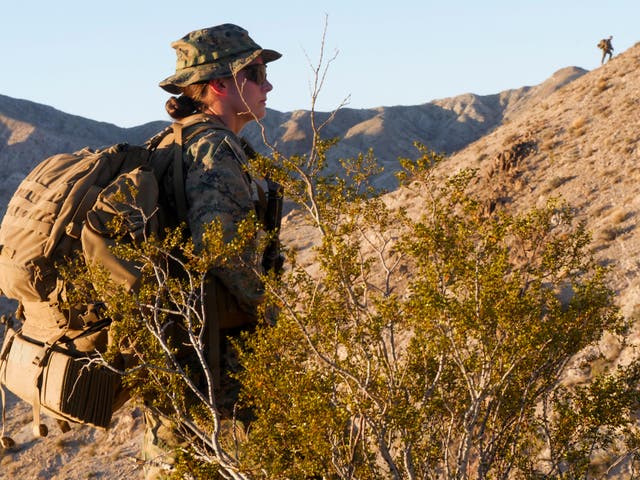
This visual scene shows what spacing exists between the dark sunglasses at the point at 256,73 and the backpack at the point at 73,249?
1.50 feet

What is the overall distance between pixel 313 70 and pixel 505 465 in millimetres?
3286

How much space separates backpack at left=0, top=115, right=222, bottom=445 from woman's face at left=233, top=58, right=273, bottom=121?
31 cm

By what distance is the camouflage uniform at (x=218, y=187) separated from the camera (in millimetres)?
4105

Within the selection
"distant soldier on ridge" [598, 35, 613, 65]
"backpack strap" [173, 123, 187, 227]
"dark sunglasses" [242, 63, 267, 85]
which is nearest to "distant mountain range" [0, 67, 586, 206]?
"distant soldier on ridge" [598, 35, 613, 65]

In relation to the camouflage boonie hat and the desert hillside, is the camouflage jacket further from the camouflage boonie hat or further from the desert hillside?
the desert hillside

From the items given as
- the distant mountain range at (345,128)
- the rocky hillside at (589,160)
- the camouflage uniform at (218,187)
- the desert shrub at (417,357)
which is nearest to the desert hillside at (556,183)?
the rocky hillside at (589,160)

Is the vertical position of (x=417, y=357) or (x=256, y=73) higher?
(x=256, y=73)

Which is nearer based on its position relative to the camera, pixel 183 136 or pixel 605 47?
pixel 183 136

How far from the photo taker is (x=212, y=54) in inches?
183

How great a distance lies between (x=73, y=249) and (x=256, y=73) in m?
1.58

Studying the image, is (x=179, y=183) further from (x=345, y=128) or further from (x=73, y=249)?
(x=345, y=128)

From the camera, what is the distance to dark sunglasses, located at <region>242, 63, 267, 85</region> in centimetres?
472

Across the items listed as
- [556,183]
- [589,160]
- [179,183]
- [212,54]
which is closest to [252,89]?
[212,54]

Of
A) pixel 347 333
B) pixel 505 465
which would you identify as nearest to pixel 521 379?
pixel 505 465
